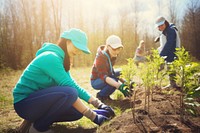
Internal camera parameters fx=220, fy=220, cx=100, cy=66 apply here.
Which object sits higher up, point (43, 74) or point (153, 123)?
point (43, 74)

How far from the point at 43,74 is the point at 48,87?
0.18 metres

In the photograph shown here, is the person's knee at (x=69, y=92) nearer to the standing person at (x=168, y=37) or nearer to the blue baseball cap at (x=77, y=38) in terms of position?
the blue baseball cap at (x=77, y=38)

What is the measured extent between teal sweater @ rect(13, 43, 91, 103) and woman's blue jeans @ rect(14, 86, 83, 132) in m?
0.08

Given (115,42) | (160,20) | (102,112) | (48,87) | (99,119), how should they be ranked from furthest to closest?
(160,20) < (115,42) < (102,112) < (99,119) < (48,87)

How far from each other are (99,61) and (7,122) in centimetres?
194

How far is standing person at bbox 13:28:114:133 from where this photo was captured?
8.16 ft

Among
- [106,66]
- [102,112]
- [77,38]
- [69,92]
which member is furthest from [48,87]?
[106,66]

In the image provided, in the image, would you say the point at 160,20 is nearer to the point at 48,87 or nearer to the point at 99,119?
the point at 99,119

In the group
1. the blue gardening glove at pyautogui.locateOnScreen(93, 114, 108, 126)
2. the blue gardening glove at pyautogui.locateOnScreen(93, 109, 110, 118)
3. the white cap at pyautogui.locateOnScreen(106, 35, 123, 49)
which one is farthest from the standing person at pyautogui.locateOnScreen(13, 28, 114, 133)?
the white cap at pyautogui.locateOnScreen(106, 35, 123, 49)

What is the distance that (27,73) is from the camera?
8.29ft

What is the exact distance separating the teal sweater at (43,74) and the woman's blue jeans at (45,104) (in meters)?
0.08

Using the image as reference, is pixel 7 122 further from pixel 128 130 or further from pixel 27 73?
pixel 128 130

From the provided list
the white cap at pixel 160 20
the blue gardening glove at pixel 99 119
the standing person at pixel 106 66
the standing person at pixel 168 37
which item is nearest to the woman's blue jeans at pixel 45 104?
the blue gardening glove at pixel 99 119

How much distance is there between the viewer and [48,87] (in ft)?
8.65
